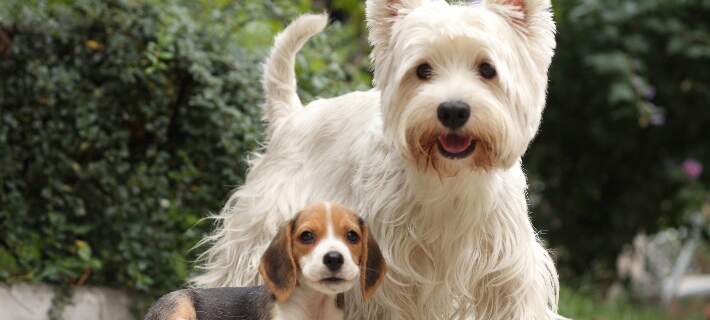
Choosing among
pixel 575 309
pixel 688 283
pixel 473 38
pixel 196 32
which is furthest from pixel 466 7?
pixel 688 283

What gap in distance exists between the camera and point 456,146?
4246 millimetres

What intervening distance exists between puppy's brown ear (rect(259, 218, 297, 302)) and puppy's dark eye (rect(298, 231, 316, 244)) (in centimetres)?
5

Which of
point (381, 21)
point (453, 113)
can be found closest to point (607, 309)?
point (381, 21)

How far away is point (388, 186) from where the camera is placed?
15.5 ft

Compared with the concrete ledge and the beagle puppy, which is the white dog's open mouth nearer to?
the beagle puppy

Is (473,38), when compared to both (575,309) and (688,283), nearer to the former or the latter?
(575,309)

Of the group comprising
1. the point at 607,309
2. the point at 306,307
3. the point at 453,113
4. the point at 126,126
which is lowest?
the point at 607,309

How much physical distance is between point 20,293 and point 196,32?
5.24 feet

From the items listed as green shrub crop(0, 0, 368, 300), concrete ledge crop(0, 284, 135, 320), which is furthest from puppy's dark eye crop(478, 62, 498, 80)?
concrete ledge crop(0, 284, 135, 320)

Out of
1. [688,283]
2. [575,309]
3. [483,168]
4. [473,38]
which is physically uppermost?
[473,38]

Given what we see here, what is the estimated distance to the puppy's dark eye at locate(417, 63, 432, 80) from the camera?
4320mm

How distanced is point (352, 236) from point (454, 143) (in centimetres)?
50

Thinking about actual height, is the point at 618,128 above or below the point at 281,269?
below

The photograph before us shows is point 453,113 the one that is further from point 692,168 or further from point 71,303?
point 692,168
